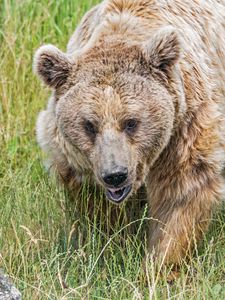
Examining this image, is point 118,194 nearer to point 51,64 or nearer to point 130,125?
point 130,125

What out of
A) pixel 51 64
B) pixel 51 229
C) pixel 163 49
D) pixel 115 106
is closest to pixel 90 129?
pixel 115 106

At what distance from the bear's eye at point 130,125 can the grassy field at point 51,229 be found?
0.54 metres

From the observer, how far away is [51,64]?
5754 millimetres

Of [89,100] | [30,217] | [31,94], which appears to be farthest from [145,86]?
[31,94]

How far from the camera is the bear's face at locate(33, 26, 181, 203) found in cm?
551

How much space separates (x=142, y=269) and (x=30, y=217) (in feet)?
3.27

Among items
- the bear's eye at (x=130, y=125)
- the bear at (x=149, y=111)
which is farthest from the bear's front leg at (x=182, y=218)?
the bear's eye at (x=130, y=125)

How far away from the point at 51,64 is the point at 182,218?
3.77 ft

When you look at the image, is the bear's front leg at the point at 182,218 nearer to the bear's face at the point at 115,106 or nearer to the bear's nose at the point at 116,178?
the bear's face at the point at 115,106

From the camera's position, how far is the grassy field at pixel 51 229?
5.45 m

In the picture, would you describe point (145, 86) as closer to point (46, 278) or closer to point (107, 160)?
point (107, 160)

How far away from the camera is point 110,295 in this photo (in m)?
5.38

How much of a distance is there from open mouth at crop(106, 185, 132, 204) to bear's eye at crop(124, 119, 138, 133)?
1.00ft

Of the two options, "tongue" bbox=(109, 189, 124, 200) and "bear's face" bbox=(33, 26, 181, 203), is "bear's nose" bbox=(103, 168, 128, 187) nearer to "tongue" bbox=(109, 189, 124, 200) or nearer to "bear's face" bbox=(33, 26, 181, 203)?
"bear's face" bbox=(33, 26, 181, 203)
